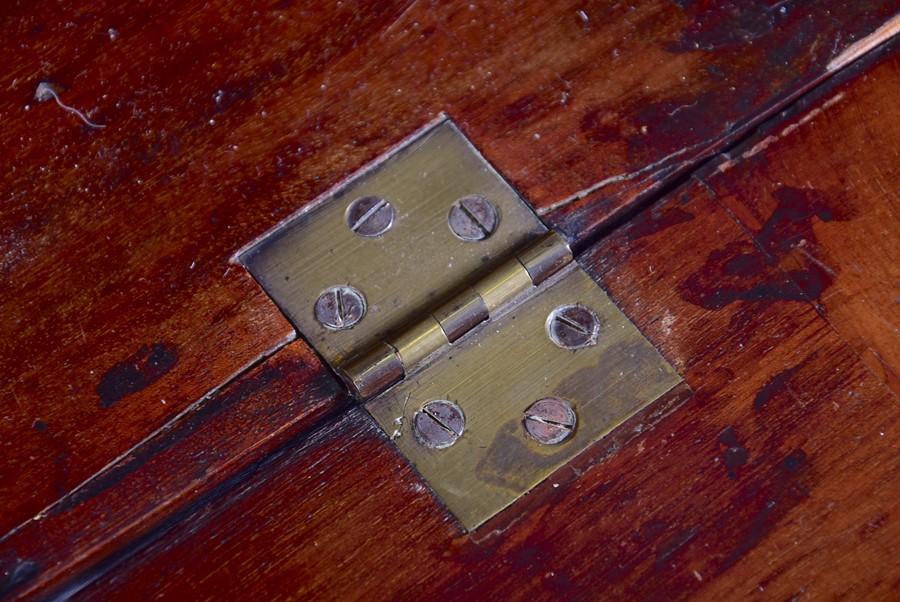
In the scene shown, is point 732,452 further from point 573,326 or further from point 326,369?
point 326,369

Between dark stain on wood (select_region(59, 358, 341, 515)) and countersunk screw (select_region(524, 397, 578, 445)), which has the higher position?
Answer: dark stain on wood (select_region(59, 358, 341, 515))

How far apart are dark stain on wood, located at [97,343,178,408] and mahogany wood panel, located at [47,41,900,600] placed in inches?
5.0

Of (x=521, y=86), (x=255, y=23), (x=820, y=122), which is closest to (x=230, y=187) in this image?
(x=255, y=23)

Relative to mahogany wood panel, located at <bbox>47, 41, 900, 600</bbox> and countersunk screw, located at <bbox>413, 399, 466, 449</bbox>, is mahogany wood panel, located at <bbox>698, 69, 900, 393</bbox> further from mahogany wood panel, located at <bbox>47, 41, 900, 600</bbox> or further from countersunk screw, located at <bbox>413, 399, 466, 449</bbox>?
countersunk screw, located at <bbox>413, 399, 466, 449</bbox>

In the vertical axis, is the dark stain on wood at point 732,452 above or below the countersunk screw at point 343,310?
below

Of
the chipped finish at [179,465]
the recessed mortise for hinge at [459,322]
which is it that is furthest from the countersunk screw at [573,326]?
the chipped finish at [179,465]

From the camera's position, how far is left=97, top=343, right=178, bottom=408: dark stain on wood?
82 centimetres

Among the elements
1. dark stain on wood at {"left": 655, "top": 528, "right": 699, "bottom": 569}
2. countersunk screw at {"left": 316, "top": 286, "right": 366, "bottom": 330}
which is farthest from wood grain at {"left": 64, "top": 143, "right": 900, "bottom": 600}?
countersunk screw at {"left": 316, "top": 286, "right": 366, "bottom": 330}

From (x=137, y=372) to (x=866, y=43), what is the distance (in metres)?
0.79

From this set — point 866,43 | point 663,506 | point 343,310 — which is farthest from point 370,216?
point 866,43

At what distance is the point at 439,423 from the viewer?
2.69 feet

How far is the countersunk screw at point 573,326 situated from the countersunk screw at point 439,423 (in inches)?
4.7

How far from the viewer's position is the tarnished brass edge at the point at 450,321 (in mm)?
803

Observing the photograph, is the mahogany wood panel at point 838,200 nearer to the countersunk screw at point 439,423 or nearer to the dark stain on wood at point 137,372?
the countersunk screw at point 439,423
